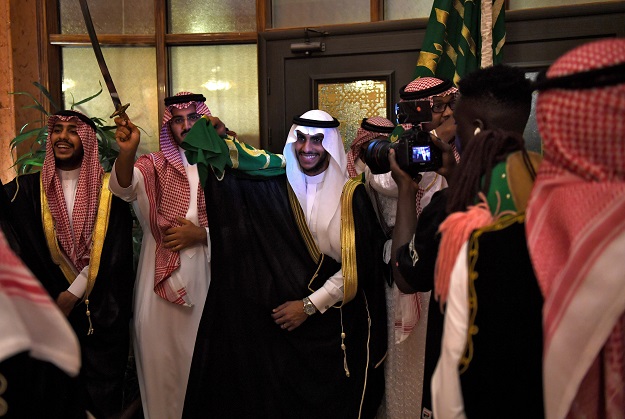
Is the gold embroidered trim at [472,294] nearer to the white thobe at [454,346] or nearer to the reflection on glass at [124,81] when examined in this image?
the white thobe at [454,346]

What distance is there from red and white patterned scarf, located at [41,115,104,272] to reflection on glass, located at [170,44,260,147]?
61.2 inches

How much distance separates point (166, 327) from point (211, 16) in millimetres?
2394

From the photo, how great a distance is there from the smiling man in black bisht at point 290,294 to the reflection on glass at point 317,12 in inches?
61.5

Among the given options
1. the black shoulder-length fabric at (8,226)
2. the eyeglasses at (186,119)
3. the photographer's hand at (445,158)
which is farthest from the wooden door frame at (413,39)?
the photographer's hand at (445,158)

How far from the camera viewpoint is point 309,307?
2.92 metres

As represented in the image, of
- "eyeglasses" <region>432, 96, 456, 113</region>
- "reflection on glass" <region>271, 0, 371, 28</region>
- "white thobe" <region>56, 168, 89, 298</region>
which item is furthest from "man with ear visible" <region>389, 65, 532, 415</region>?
"reflection on glass" <region>271, 0, 371, 28</region>

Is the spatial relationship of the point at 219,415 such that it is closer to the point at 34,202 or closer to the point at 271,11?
the point at 34,202

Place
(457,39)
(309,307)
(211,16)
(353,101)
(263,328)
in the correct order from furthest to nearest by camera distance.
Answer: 1. (211,16)
2. (353,101)
3. (457,39)
4. (263,328)
5. (309,307)

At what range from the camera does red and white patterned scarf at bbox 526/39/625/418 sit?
1.14 meters

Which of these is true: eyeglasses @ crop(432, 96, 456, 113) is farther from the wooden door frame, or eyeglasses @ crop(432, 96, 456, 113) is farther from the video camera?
the wooden door frame

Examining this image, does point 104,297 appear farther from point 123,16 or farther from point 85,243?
point 123,16

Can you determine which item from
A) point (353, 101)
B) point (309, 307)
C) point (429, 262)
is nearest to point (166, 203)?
point (309, 307)

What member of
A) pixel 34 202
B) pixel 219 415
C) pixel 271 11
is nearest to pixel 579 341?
pixel 219 415

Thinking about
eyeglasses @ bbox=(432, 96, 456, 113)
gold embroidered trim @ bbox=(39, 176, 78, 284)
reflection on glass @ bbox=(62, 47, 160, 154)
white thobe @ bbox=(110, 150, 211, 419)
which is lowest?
white thobe @ bbox=(110, 150, 211, 419)
